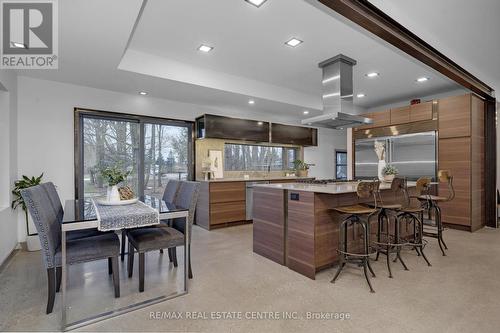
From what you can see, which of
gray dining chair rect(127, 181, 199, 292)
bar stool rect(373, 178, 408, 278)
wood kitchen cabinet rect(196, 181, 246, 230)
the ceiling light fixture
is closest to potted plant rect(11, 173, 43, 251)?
gray dining chair rect(127, 181, 199, 292)

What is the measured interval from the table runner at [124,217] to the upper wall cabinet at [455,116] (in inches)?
211

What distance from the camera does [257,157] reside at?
259 inches

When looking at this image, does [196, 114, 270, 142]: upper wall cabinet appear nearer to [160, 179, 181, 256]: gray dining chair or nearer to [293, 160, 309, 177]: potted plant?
[293, 160, 309, 177]: potted plant

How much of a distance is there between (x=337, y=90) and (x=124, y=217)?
10.9 ft

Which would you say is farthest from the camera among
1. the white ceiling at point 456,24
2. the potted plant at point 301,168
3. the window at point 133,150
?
the potted plant at point 301,168

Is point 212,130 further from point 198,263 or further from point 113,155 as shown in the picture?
point 198,263

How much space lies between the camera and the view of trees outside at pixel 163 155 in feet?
16.3

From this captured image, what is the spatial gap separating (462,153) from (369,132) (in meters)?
1.78

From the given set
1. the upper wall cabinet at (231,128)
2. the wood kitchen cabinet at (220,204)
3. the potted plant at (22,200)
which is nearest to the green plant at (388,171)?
the wood kitchen cabinet at (220,204)

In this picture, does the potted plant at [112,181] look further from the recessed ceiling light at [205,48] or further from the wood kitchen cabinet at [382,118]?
the wood kitchen cabinet at [382,118]

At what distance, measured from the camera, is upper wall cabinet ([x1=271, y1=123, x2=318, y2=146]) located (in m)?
6.39

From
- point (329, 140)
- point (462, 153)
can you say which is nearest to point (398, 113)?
point (462, 153)

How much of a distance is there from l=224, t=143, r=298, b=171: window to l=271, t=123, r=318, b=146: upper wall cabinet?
0.43 metres

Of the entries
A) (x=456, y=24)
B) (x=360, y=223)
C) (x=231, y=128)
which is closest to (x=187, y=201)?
(x=360, y=223)
